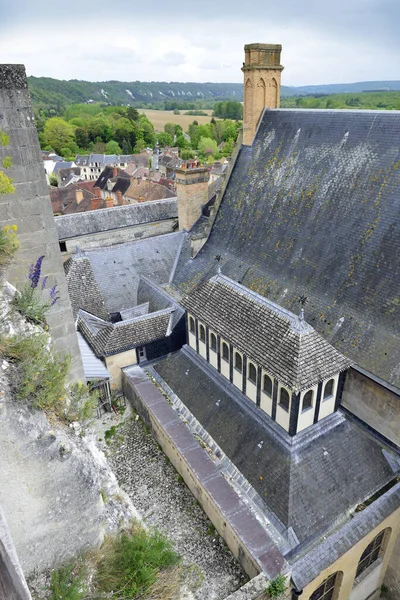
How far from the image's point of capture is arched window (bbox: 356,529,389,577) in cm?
1295

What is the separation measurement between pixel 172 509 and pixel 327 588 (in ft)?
18.5

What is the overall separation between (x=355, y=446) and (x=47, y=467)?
10933 millimetres

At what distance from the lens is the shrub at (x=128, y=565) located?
6605mm

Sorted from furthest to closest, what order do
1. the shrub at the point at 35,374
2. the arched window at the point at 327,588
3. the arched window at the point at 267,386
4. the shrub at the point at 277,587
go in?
the arched window at the point at 267,386
the arched window at the point at 327,588
the shrub at the point at 277,587
the shrub at the point at 35,374

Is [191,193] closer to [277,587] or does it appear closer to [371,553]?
[371,553]

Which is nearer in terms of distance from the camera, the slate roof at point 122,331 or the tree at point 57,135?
the slate roof at point 122,331

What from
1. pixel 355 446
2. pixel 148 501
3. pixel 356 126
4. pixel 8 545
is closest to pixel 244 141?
pixel 356 126

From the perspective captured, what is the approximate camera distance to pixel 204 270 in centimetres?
2223

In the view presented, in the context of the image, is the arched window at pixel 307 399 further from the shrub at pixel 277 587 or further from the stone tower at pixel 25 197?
the stone tower at pixel 25 197

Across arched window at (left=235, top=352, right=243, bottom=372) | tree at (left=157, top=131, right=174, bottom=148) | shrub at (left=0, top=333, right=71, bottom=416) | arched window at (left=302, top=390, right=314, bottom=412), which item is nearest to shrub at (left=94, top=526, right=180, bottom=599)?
shrub at (left=0, top=333, right=71, bottom=416)

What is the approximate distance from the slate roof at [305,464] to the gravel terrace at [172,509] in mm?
2349

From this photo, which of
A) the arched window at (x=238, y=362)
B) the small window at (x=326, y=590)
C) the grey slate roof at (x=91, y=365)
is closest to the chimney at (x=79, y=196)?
the grey slate roof at (x=91, y=365)

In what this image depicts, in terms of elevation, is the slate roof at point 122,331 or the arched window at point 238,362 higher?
the arched window at point 238,362

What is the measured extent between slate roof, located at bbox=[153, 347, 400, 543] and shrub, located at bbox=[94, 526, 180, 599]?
239 inches
